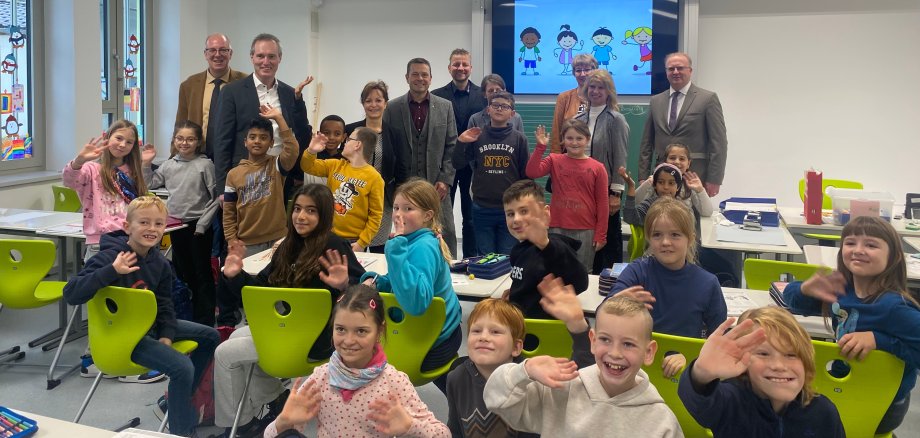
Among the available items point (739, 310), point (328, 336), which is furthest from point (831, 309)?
point (328, 336)

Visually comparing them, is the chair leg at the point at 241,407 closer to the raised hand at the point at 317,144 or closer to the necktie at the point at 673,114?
the raised hand at the point at 317,144

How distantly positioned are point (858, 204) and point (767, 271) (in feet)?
6.05

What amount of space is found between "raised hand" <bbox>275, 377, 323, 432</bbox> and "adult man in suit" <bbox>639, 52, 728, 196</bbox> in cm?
347

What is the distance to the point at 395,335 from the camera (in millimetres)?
2959

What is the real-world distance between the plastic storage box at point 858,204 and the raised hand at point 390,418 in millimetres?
3764

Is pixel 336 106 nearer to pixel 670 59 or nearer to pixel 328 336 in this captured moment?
pixel 670 59

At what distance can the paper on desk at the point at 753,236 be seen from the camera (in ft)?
14.0

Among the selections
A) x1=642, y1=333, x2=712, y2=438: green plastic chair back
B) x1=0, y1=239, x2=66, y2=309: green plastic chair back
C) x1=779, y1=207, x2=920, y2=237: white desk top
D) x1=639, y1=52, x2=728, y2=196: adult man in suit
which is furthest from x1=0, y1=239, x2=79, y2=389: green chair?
x1=779, y1=207, x2=920, y2=237: white desk top

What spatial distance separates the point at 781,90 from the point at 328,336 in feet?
17.3

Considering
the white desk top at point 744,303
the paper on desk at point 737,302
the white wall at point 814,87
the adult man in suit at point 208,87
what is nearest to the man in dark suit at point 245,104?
the adult man in suit at point 208,87

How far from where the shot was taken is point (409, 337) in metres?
2.95

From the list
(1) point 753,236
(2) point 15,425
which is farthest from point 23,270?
(1) point 753,236

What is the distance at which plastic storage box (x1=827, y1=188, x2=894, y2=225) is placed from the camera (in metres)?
4.85

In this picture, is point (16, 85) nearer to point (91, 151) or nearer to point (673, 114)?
point (91, 151)
